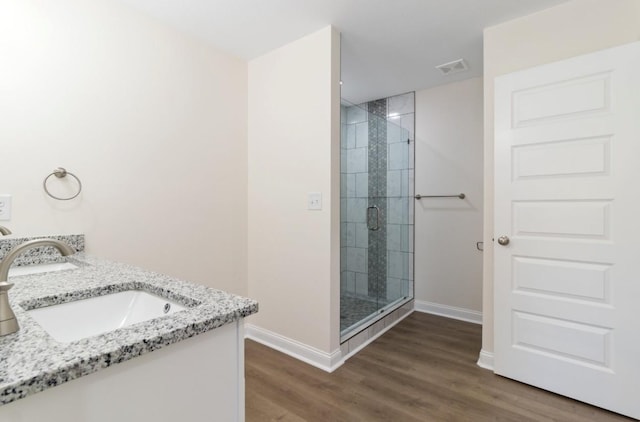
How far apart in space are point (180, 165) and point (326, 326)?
154 centimetres

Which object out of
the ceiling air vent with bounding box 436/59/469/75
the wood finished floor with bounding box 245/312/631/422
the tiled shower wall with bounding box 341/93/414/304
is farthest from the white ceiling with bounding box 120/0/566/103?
the wood finished floor with bounding box 245/312/631/422

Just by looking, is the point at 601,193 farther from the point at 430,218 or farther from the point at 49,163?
the point at 49,163

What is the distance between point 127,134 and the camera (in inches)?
75.8

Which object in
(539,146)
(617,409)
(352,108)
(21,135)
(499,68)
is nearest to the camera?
(21,135)

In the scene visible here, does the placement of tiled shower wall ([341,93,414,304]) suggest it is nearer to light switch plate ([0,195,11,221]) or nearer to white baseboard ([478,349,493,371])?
white baseboard ([478,349,493,371])

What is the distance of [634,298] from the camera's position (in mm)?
1607

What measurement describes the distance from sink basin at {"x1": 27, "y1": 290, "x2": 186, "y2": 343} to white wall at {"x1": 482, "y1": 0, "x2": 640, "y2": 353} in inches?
79.1

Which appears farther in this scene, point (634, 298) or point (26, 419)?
point (634, 298)

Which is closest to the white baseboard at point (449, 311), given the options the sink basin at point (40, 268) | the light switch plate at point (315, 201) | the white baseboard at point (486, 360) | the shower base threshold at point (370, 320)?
the shower base threshold at point (370, 320)

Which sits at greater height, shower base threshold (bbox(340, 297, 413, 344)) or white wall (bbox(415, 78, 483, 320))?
white wall (bbox(415, 78, 483, 320))

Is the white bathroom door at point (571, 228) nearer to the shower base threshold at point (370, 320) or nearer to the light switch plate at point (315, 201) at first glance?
the shower base threshold at point (370, 320)

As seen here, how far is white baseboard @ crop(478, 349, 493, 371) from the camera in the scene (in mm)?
2107

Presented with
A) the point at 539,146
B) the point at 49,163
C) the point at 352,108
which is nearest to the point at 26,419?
the point at 49,163

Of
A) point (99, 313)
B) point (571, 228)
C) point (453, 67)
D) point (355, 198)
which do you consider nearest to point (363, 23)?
point (453, 67)
